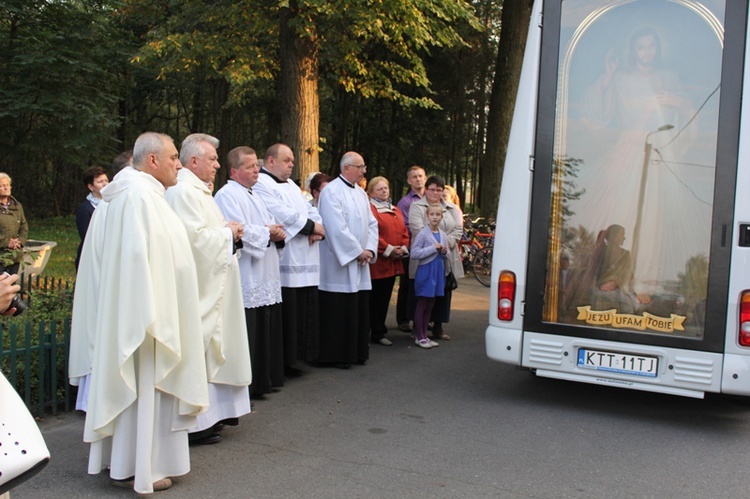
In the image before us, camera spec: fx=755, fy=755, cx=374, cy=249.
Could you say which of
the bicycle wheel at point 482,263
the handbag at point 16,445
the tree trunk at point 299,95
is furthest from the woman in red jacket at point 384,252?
the bicycle wheel at point 482,263

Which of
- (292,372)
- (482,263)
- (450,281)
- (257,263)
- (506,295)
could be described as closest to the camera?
(506,295)

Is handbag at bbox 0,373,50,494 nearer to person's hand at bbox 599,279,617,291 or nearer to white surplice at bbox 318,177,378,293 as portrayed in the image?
person's hand at bbox 599,279,617,291

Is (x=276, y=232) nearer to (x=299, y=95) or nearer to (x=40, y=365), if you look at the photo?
(x=40, y=365)

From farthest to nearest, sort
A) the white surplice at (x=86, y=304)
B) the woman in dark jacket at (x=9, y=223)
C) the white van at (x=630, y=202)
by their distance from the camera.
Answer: the woman in dark jacket at (x=9, y=223)
the white van at (x=630, y=202)
the white surplice at (x=86, y=304)

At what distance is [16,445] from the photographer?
7.35 ft

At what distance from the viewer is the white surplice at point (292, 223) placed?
694 centimetres

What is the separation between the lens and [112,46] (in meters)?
22.4

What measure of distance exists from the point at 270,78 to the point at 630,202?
10.8 metres

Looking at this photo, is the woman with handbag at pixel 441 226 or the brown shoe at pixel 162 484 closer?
the brown shoe at pixel 162 484

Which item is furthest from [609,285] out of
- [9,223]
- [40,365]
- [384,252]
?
[9,223]

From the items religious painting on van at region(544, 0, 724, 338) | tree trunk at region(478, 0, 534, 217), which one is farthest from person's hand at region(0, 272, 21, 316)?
tree trunk at region(478, 0, 534, 217)

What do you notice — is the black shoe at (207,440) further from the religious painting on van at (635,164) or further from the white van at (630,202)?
the religious painting on van at (635,164)

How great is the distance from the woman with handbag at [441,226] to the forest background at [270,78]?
10.1ft

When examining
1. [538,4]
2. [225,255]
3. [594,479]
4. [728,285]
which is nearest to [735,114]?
[728,285]
